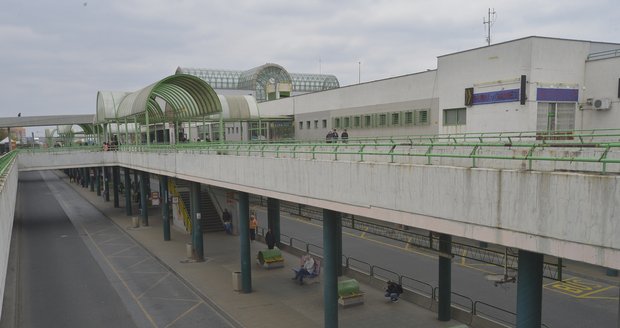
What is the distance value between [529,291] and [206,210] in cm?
2444

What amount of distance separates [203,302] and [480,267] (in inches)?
473

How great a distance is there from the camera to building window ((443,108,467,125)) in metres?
23.0

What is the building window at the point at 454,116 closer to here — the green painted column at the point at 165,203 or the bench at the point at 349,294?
the bench at the point at 349,294

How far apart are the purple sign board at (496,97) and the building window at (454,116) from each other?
128cm

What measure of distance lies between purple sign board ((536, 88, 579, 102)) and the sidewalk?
1096 centimetres

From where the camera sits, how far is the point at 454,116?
76.7 feet

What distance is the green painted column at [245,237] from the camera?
16.0 m

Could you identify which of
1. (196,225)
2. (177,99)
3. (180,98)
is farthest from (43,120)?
(196,225)

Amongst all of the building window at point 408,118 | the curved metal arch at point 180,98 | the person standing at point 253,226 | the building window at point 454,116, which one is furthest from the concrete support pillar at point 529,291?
the building window at point 408,118

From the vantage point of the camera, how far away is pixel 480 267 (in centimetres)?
1992

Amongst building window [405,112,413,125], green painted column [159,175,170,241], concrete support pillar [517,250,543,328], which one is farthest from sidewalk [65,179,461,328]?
building window [405,112,413,125]

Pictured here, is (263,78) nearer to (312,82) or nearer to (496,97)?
(312,82)

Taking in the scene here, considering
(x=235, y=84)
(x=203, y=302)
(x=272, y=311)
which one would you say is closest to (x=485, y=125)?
(x=272, y=311)

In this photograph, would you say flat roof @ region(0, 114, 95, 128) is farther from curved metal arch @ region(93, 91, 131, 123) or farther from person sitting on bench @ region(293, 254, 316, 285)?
person sitting on bench @ region(293, 254, 316, 285)
